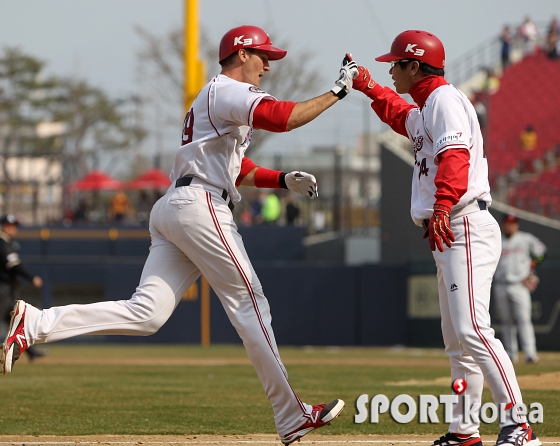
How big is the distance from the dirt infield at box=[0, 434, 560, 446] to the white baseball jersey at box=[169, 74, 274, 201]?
158cm

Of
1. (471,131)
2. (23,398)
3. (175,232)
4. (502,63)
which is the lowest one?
(23,398)

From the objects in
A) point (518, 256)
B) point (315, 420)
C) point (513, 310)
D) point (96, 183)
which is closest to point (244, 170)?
point (315, 420)

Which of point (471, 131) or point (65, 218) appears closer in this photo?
point (471, 131)

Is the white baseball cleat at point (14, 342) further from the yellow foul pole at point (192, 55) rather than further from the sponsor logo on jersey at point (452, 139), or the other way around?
the yellow foul pole at point (192, 55)

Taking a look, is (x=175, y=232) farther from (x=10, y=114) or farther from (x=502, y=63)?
(x=10, y=114)

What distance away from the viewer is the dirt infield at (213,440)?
5707 millimetres

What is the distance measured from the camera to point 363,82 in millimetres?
6074

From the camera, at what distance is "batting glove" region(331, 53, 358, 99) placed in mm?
5393

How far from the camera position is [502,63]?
27.4 meters

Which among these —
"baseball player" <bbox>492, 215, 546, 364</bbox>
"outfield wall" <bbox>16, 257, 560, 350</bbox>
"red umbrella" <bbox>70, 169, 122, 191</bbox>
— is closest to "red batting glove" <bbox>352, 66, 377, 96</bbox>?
"baseball player" <bbox>492, 215, 546, 364</bbox>

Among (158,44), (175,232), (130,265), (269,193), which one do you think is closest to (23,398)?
(175,232)

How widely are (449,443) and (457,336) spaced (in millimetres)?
654

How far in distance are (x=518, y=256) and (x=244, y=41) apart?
936cm

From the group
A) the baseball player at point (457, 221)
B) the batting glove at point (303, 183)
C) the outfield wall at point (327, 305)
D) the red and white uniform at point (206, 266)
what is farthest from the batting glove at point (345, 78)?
the outfield wall at point (327, 305)
